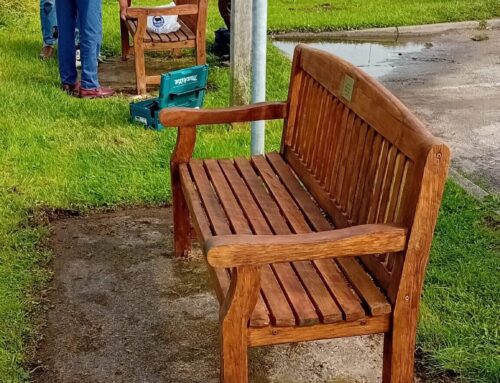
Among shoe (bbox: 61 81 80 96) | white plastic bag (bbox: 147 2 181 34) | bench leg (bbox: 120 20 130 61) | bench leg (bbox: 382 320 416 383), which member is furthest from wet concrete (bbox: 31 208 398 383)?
bench leg (bbox: 120 20 130 61)

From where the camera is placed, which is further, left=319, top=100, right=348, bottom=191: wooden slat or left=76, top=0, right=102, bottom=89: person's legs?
left=76, top=0, right=102, bottom=89: person's legs

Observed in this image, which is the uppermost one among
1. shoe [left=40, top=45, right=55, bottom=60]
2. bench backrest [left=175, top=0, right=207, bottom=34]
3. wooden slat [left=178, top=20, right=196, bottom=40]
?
bench backrest [left=175, top=0, right=207, bottom=34]

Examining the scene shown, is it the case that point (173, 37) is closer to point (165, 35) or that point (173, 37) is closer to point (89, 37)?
point (165, 35)

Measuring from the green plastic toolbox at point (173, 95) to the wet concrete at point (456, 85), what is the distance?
1959 millimetres

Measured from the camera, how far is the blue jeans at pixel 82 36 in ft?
23.3

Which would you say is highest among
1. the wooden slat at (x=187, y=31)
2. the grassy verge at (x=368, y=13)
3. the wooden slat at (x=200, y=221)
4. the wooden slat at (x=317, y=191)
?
the wooden slat at (x=317, y=191)

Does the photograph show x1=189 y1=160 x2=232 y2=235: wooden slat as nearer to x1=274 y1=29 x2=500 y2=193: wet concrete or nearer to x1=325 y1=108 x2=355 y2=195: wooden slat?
x1=325 y1=108 x2=355 y2=195: wooden slat

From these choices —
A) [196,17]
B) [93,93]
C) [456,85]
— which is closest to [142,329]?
[93,93]

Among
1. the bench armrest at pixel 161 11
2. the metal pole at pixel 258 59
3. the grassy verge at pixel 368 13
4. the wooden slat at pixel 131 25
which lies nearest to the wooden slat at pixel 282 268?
the metal pole at pixel 258 59

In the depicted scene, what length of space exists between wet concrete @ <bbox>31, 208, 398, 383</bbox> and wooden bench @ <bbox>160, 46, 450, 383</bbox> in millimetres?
561

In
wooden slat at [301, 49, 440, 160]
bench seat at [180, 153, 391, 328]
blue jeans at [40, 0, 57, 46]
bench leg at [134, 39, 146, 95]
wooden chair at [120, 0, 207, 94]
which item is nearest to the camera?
wooden slat at [301, 49, 440, 160]

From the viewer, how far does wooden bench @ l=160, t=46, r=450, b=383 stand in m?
2.59

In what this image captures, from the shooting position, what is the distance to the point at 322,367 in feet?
11.2

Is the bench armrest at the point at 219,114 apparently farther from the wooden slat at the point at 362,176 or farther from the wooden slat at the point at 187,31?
the wooden slat at the point at 187,31
